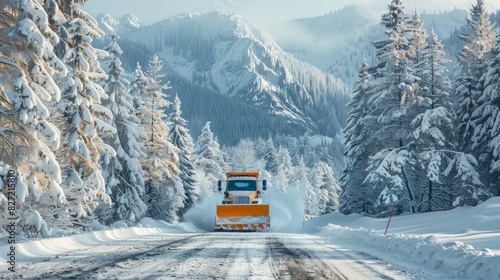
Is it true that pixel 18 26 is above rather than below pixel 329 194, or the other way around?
above

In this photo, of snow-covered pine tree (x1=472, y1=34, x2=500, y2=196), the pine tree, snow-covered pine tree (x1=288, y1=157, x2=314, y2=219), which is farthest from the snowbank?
snow-covered pine tree (x1=288, y1=157, x2=314, y2=219)

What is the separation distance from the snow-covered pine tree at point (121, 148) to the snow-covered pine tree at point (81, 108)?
29.6 feet

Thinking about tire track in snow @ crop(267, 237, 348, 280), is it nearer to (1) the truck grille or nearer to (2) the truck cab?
(1) the truck grille

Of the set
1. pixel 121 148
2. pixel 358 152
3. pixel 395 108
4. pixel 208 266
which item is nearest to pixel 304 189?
pixel 358 152

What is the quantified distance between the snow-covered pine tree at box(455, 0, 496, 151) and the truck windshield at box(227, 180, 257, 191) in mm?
15266

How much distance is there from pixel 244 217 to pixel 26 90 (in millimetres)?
15319

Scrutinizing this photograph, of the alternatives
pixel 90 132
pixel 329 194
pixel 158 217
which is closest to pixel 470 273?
pixel 90 132

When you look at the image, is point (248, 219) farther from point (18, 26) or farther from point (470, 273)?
point (470, 273)

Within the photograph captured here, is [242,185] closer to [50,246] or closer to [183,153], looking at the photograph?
[183,153]

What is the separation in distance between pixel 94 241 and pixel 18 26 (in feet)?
22.0

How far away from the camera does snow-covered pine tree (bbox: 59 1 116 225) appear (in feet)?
60.7

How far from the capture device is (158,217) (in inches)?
1561

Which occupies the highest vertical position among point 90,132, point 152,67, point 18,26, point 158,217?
point 152,67

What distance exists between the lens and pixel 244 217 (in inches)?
1013
